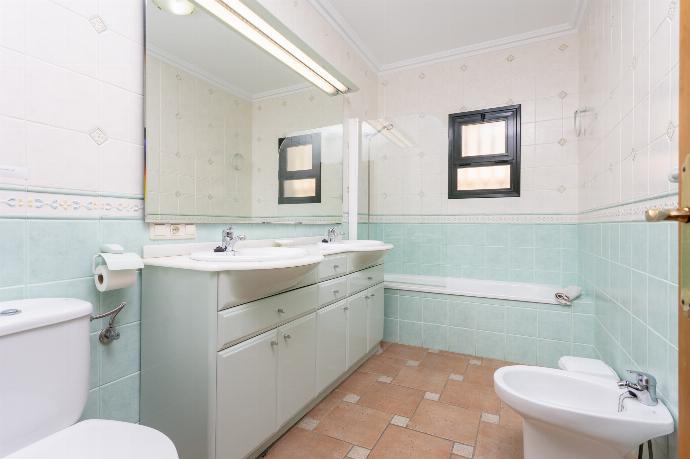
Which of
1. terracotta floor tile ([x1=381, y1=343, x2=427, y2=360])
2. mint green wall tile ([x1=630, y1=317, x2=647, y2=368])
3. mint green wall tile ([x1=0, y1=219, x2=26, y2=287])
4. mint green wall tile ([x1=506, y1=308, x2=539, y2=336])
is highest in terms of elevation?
mint green wall tile ([x1=0, y1=219, x2=26, y2=287])

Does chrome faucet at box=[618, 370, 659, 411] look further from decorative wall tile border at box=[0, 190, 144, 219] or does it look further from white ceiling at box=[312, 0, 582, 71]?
white ceiling at box=[312, 0, 582, 71]

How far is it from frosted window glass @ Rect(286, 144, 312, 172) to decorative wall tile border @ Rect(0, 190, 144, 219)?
40.7 inches

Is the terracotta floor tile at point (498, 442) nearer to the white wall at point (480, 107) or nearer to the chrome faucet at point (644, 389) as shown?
the chrome faucet at point (644, 389)

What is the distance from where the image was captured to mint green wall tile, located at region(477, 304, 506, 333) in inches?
104

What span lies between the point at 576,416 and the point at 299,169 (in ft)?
6.38

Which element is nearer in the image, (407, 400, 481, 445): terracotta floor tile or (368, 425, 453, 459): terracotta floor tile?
(368, 425, 453, 459): terracotta floor tile

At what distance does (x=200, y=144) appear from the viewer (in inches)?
66.5

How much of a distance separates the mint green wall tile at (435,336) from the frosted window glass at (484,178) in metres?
1.26

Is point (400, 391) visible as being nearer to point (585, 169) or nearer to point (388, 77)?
point (585, 169)

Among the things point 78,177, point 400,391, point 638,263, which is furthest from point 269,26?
point 400,391

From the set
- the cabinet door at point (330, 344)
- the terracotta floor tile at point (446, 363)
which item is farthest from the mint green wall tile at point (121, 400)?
the terracotta floor tile at point (446, 363)

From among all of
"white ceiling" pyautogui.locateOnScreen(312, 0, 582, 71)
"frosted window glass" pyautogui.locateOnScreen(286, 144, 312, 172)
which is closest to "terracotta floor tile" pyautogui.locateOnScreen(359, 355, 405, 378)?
"frosted window glass" pyautogui.locateOnScreen(286, 144, 312, 172)

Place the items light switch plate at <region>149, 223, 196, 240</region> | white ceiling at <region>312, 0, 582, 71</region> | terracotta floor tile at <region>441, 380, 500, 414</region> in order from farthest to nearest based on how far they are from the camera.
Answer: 1. white ceiling at <region>312, 0, 582, 71</region>
2. terracotta floor tile at <region>441, 380, 500, 414</region>
3. light switch plate at <region>149, 223, 196, 240</region>

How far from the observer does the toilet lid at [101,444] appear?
2.71ft
